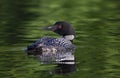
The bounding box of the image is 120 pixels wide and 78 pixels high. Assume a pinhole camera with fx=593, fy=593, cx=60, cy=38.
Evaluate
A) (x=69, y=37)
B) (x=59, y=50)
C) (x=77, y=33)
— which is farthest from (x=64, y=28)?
(x=77, y=33)

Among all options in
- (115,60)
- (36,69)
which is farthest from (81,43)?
(36,69)

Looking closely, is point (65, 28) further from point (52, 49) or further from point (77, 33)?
point (77, 33)

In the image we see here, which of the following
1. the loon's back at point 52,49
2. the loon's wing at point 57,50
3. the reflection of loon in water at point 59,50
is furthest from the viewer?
the loon's back at point 52,49

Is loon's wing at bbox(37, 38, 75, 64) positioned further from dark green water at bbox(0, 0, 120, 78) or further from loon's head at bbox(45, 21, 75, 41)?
loon's head at bbox(45, 21, 75, 41)

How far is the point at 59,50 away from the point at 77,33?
2.90 metres

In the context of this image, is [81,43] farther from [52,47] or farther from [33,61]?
[33,61]

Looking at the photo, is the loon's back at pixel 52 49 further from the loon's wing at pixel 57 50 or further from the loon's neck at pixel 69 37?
the loon's neck at pixel 69 37

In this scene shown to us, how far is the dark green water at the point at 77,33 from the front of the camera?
14.0 metres

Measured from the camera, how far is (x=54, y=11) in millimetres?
24984

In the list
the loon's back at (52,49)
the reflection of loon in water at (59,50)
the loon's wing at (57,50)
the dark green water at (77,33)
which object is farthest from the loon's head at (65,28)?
the loon's back at (52,49)

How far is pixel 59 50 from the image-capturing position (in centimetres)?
1648

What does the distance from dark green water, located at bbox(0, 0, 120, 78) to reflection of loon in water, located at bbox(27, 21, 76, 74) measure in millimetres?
232

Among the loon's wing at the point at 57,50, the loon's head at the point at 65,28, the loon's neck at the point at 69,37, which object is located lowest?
the loon's wing at the point at 57,50

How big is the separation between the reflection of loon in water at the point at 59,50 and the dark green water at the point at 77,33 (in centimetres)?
23
